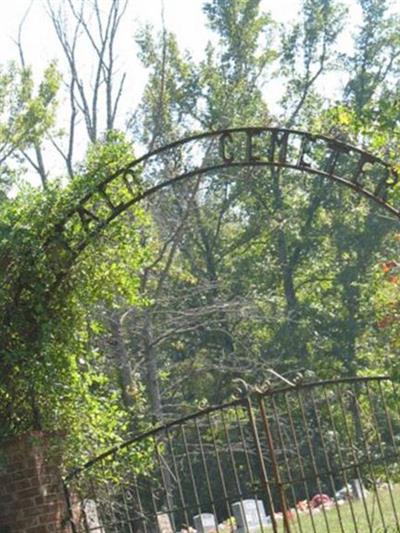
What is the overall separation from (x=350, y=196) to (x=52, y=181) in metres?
18.9

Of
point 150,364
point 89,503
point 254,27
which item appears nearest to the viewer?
point 89,503

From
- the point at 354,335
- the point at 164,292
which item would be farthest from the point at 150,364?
the point at 354,335

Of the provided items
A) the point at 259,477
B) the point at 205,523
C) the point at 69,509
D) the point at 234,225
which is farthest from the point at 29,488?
the point at 234,225

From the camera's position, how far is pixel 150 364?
62.1 feet

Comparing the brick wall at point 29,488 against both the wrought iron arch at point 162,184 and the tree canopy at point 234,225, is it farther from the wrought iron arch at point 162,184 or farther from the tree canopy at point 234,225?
the tree canopy at point 234,225

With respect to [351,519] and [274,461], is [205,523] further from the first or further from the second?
[274,461]

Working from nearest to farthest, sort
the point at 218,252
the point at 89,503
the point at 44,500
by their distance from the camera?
the point at 44,500, the point at 89,503, the point at 218,252

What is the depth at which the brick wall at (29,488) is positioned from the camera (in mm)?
7957

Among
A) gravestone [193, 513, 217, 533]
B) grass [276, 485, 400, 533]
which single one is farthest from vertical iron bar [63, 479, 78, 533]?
gravestone [193, 513, 217, 533]

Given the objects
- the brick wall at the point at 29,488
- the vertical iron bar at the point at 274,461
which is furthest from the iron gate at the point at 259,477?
the brick wall at the point at 29,488

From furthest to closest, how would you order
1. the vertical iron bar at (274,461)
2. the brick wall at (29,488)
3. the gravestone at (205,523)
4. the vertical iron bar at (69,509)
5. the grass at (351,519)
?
the gravestone at (205,523) → the grass at (351,519) → the vertical iron bar at (69,509) → the brick wall at (29,488) → the vertical iron bar at (274,461)

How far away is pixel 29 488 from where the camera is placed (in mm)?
7980

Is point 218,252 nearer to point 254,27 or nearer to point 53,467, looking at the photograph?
point 254,27

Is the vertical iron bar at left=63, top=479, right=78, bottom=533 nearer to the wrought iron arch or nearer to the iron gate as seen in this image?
the iron gate
